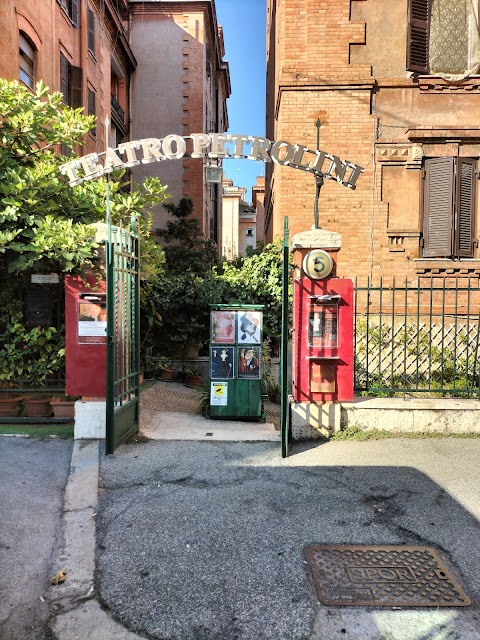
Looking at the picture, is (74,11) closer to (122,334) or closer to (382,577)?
(122,334)

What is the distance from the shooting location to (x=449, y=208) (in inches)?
402

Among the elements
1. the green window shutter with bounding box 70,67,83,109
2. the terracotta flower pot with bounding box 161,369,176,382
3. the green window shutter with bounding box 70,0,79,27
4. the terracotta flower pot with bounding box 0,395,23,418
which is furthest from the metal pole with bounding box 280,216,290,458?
the green window shutter with bounding box 70,0,79,27

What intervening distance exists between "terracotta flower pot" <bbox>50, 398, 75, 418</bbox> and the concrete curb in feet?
6.73

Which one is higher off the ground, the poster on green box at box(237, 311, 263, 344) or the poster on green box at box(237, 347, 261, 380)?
the poster on green box at box(237, 311, 263, 344)

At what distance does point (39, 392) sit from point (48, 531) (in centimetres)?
350

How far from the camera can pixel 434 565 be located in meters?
3.31

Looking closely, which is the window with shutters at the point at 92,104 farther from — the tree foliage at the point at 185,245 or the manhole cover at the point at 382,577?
the manhole cover at the point at 382,577

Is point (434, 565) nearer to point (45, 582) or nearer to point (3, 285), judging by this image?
point (45, 582)

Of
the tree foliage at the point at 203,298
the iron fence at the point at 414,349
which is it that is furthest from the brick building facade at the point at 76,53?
the iron fence at the point at 414,349

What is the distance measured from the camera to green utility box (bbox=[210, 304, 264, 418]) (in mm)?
7430

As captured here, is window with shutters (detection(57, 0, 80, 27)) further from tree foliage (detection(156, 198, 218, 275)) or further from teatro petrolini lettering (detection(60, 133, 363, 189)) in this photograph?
teatro petrolini lettering (detection(60, 133, 363, 189))

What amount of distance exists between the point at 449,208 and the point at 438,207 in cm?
21

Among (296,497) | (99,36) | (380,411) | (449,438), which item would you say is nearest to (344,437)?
(380,411)

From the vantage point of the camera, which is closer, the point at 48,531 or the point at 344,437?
the point at 48,531
